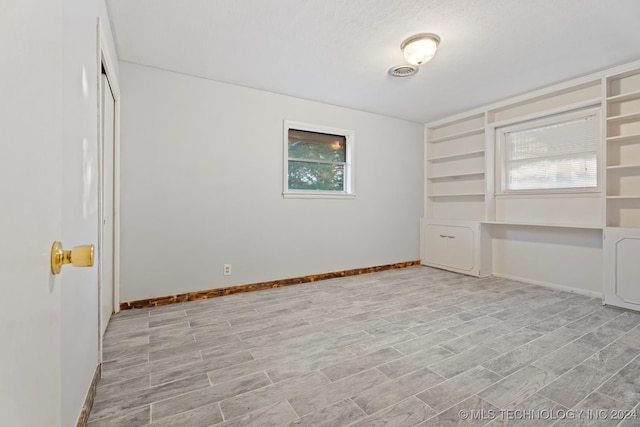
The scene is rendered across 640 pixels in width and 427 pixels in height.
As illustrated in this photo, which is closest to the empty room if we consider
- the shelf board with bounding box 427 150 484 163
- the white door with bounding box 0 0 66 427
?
the white door with bounding box 0 0 66 427

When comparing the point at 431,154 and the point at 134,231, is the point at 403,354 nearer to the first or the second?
the point at 134,231

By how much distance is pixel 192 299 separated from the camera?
10.7 ft

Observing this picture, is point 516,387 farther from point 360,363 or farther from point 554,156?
point 554,156

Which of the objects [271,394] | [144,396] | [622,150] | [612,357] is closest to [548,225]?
[622,150]

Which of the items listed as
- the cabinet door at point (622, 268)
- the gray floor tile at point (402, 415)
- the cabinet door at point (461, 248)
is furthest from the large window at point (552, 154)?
the gray floor tile at point (402, 415)

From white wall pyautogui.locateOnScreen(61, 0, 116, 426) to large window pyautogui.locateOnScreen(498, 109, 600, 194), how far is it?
4.63 m

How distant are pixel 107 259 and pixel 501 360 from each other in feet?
10.4

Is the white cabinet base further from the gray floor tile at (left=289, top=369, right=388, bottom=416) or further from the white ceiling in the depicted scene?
the gray floor tile at (left=289, top=369, right=388, bottom=416)

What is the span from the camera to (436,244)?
4.92m

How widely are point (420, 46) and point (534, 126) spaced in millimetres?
2341

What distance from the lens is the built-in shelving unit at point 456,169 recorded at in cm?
461

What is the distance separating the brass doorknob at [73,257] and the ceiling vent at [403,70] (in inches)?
126

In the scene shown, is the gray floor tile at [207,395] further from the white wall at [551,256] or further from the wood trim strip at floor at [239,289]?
the white wall at [551,256]

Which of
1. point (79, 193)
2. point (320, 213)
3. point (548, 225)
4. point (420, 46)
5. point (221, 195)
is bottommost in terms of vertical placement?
point (548, 225)
